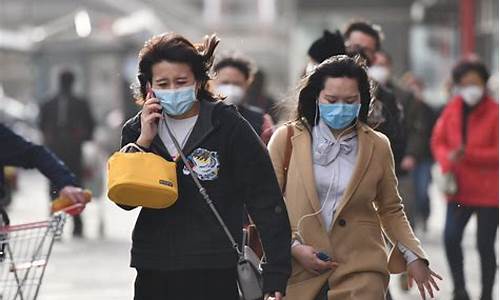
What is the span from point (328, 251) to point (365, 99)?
65cm

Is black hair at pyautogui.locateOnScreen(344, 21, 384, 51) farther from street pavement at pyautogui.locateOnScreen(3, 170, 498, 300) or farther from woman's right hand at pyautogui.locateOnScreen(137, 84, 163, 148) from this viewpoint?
woman's right hand at pyautogui.locateOnScreen(137, 84, 163, 148)

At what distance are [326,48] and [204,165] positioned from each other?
87.2 inches

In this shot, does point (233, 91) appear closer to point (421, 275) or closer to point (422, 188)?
point (421, 275)

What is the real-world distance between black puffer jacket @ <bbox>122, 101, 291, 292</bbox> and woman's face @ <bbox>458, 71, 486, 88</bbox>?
16.9 ft

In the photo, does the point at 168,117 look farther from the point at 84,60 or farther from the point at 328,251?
the point at 84,60

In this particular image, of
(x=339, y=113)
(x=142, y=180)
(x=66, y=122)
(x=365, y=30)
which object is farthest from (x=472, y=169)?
(x=66, y=122)

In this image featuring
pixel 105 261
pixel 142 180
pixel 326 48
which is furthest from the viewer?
pixel 105 261

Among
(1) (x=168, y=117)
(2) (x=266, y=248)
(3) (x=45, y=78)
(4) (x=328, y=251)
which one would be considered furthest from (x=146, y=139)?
(3) (x=45, y=78)

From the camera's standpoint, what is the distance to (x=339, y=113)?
609cm

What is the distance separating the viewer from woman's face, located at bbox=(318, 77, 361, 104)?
20.1 feet

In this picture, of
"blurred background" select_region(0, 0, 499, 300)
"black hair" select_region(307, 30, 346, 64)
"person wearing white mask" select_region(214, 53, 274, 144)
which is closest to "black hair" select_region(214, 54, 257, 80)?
"person wearing white mask" select_region(214, 53, 274, 144)

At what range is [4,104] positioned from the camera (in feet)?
145

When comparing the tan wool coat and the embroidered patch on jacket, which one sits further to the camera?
the tan wool coat

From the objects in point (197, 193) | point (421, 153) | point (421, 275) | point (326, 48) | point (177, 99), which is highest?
point (326, 48)
